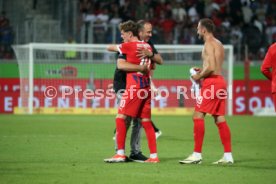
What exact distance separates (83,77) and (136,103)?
1580 centimetres

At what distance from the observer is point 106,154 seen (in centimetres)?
1365

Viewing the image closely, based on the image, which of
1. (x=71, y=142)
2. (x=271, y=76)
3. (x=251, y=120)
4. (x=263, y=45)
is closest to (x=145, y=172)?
(x=271, y=76)

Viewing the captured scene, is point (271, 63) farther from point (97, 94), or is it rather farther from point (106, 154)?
point (97, 94)

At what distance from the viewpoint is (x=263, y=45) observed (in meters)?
30.1

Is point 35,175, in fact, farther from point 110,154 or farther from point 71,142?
point 71,142

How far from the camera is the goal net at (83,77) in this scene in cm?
2712

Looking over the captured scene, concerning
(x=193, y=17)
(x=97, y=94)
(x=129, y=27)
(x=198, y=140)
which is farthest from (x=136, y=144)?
(x=193, y=17)

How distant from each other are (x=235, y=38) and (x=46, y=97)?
8347 mm

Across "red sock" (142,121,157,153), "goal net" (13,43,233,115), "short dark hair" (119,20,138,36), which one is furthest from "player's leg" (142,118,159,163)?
"goal net" (13,43,233,115)

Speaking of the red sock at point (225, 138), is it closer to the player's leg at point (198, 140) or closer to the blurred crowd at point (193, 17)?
the player's leg at point (198, 140)

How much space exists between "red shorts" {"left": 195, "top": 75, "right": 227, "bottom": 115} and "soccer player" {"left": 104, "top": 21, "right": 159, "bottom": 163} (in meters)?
0.88

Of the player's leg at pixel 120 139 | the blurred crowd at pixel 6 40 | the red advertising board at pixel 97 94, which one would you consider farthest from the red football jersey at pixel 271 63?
the blurred crowd at pixel 6 40

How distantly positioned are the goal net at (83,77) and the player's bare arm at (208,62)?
1474 centimetres

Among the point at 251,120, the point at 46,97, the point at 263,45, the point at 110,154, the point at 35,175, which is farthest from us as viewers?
the point at 263,45
